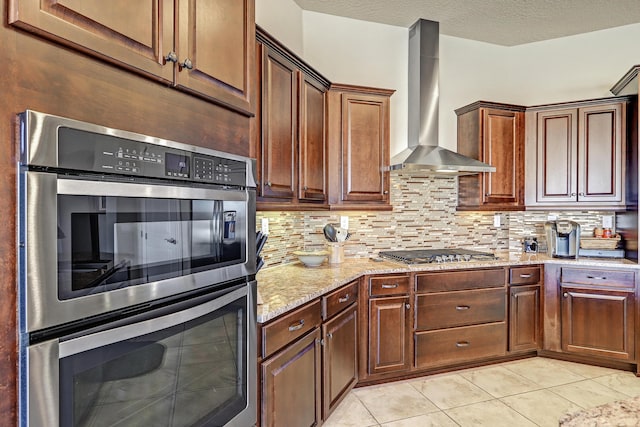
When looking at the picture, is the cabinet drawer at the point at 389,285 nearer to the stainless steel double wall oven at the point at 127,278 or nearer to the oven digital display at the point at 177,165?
the stainless steel double wall oven at the point at 127,278

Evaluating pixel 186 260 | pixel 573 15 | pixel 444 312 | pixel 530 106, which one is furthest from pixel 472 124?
pixel 186 260

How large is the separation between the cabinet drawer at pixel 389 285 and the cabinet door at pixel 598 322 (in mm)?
1506

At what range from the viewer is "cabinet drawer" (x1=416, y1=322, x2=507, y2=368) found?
3064 millimetres

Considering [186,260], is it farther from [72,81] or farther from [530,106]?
[530,106]

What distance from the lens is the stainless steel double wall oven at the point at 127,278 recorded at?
30.8 inches

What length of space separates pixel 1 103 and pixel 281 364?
1.44 meters

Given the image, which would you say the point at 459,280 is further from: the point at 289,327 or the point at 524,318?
the point at 289,327

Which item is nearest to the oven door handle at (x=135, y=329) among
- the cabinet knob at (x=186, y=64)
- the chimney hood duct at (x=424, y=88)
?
the cabinet knob at (x=186, y=64)

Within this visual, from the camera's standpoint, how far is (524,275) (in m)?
3.37

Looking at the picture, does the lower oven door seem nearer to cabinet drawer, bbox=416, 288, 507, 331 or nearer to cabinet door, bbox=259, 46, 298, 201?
cabinet door, bbox=259, 46, 298, 201

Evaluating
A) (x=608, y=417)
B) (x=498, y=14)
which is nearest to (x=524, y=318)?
(x=498, y=14)

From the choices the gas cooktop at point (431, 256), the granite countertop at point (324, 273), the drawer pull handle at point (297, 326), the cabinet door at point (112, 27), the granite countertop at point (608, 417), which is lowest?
the drawer pull handle at point (297, 326)

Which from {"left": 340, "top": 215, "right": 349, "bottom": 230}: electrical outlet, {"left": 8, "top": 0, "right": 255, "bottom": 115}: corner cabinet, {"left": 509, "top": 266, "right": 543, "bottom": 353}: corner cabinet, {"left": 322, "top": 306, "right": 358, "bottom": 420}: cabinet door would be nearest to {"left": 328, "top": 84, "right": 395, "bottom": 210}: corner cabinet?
{"left": 340, "top": 215, "right": 349, "bottom": 230}: electrical outlet

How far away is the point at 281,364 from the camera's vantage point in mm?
1791
